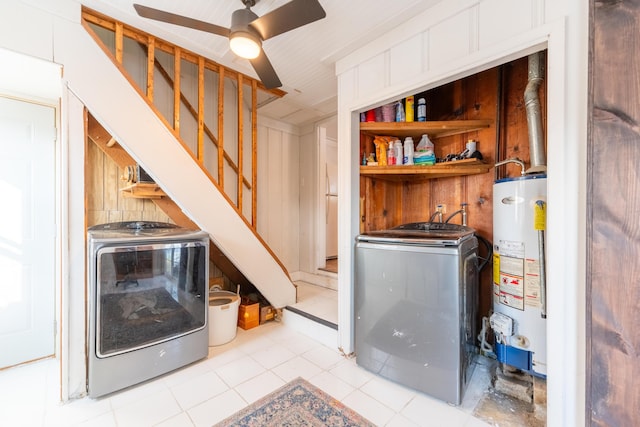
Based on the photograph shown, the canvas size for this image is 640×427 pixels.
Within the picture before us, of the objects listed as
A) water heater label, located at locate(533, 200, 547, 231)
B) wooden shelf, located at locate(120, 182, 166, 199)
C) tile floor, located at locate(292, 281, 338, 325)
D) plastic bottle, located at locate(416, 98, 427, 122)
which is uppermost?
plastic bottle, located at locate(416, 98, 427, 122)

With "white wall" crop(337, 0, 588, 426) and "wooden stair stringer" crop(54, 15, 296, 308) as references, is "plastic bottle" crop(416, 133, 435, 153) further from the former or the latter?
"wooden stair stringer" crop(54, 15, 296, 308)

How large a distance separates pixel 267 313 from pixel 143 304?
1.27 meters

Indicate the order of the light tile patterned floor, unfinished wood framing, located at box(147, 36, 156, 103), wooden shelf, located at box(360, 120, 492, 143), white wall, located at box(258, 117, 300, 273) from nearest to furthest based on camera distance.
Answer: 1. the light tile patterned floor
2. unfinished wood framing, located at box(147, 36, 156, 103)
3. wooden shelf, located at box(360, 120, 492, 143)
4. white wall, located at box(258, 117, 300, 273)

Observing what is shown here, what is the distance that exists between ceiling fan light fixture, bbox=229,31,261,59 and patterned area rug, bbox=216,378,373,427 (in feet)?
6.88

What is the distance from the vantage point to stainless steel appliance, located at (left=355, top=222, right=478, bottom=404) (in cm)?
158

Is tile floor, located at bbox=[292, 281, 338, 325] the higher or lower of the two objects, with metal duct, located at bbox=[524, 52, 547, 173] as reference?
lower

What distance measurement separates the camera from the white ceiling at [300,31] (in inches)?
63.7

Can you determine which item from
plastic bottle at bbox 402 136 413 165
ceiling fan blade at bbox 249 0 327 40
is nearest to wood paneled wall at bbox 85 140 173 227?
ceiling fan blade at bbox 249 0 327 40

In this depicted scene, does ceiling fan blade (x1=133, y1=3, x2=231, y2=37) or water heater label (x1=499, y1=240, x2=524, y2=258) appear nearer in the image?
ceiling fan blade (x1=133, y1=3, x2=231, y2=37)

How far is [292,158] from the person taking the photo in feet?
12.7

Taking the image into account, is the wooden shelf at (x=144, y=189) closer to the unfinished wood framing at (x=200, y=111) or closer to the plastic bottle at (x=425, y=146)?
the unfinished wood framing at (x=200, y=111)

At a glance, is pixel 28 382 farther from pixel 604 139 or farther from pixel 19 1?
pixel 604 139

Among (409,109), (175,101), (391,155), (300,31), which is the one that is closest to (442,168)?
(391,155)

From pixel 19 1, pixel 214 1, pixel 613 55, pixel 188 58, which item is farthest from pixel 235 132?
pixel 613 55
